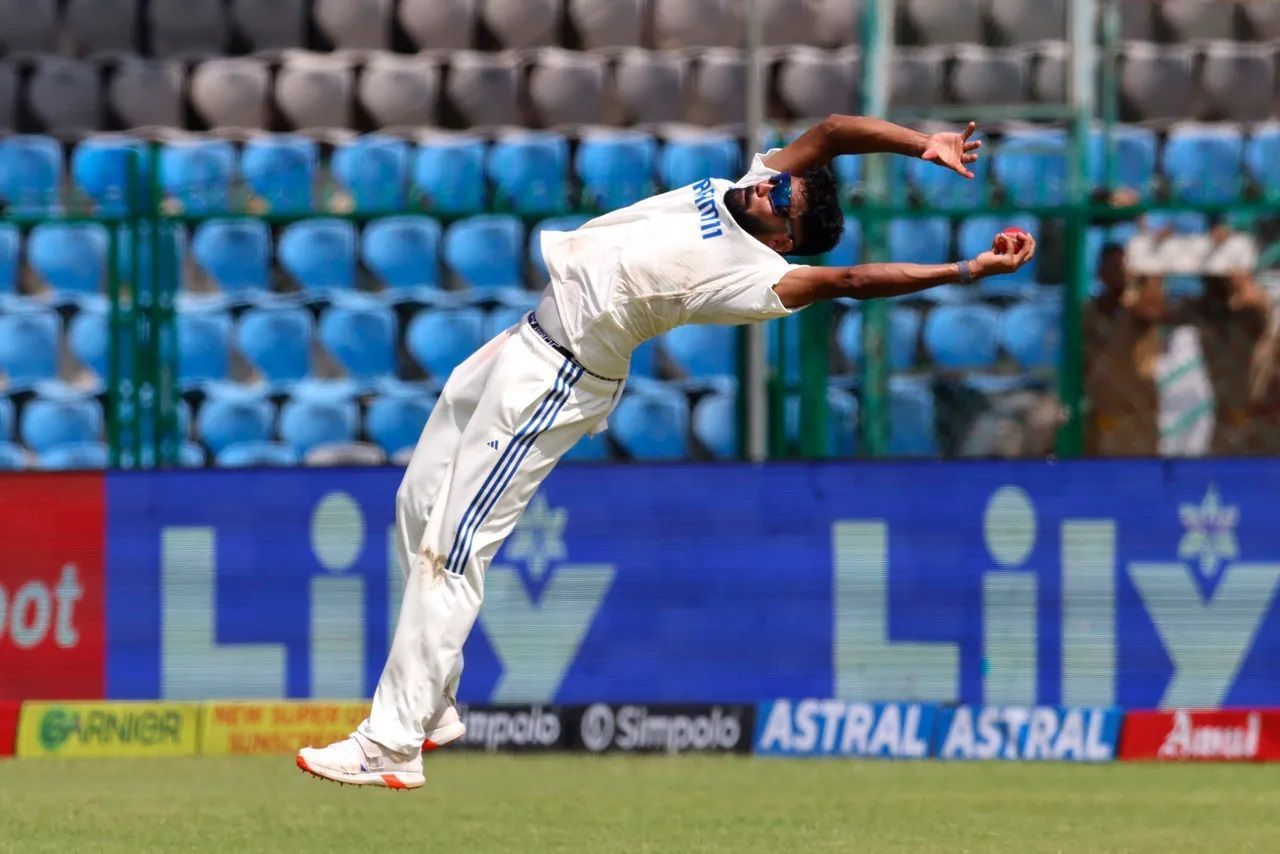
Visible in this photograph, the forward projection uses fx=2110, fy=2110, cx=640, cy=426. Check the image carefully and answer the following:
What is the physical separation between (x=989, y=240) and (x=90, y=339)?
469 cm

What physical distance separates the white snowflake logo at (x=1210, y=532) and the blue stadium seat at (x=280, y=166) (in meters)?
5.72

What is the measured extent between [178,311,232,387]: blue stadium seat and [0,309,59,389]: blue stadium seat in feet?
Answer: 3.42

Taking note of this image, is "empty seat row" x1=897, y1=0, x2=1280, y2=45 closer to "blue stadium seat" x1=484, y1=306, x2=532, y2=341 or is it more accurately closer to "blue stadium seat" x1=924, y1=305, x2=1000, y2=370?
"blue stadium seat" x1=924, y1=305, x2=1000, y2=370

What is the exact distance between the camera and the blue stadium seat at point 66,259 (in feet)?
38.7

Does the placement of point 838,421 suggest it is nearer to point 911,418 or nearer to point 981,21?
point 911,418

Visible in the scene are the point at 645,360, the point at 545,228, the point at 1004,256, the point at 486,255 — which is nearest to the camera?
the point at 1004,256

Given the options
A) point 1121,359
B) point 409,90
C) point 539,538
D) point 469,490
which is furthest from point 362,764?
point 409,90

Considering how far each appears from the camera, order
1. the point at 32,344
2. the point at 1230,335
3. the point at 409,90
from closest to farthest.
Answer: the point at 1230,335
the point at 32,344
the point at 409,90

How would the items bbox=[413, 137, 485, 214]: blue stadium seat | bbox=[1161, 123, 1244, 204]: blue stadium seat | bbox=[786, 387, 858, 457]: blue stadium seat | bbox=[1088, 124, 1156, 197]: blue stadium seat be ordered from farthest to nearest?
bbox=[413, 137, 485, 214]: blue stadium seat → bbox=[1161, 123, 1244, 204]: blue stadium seat → bbox=[1088, 124, 1156, 197]: blue stadium seat → bbox=[786, 387, 858, 457]: blue stadium seat

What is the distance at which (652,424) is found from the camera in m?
10.0

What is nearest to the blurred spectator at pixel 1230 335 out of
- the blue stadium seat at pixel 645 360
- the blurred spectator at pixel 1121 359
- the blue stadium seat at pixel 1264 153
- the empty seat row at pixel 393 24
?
the blurred spectator at pixel 1121 359

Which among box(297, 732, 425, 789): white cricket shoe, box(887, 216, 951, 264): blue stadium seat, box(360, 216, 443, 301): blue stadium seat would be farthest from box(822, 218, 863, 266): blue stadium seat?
box(297, 732, 425, 789): white cricket shoe

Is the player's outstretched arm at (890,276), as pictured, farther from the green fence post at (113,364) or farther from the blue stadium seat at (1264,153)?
the blue stadium seat at (1264,153)

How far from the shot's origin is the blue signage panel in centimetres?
863
